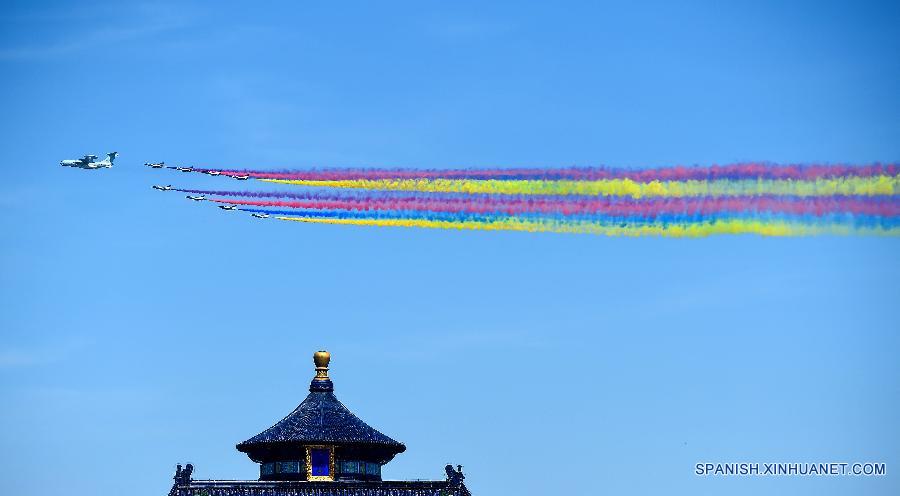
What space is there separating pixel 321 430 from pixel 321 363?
601cm

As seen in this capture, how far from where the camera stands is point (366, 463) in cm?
11156

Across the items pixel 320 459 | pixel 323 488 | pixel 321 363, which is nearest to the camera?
pixel 323 488

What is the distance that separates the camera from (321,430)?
111000 mm

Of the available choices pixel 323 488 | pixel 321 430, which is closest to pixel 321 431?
pixel 321 430

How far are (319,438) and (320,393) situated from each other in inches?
218

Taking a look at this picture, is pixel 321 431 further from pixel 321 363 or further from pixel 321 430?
pixel 321 363

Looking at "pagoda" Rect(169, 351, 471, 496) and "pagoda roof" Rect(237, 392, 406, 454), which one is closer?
"pagoda" Rect(169, 351, 471, 496)

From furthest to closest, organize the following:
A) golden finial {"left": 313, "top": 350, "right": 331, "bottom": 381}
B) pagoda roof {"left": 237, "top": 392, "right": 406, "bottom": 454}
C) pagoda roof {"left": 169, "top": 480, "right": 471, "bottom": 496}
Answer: golden finial {"left": 313, "top": 350, "right": 331, "bottom": 381} < pagoda roof {"left": 237, "top": 392, "right": 406, "bottom": 454} < pagoda roof {"left": 169, "top": 480, "right": 471, "bottom": 496}

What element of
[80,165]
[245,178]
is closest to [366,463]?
[245,178]

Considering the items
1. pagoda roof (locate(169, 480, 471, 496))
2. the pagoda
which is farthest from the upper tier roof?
pagoda roof (locate(169, 480, 471, 496))

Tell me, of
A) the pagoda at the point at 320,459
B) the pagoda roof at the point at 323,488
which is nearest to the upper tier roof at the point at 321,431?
the pagoda at the point at 320,459

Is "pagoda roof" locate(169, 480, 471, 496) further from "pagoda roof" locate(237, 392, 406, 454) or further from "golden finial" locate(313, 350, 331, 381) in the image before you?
"golden finial" locate(313, 350, 331, 381)

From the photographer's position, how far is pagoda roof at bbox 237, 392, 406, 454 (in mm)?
110125

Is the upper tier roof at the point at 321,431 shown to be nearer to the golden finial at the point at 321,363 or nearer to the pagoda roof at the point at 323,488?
the golden finial at the point at 321,363
